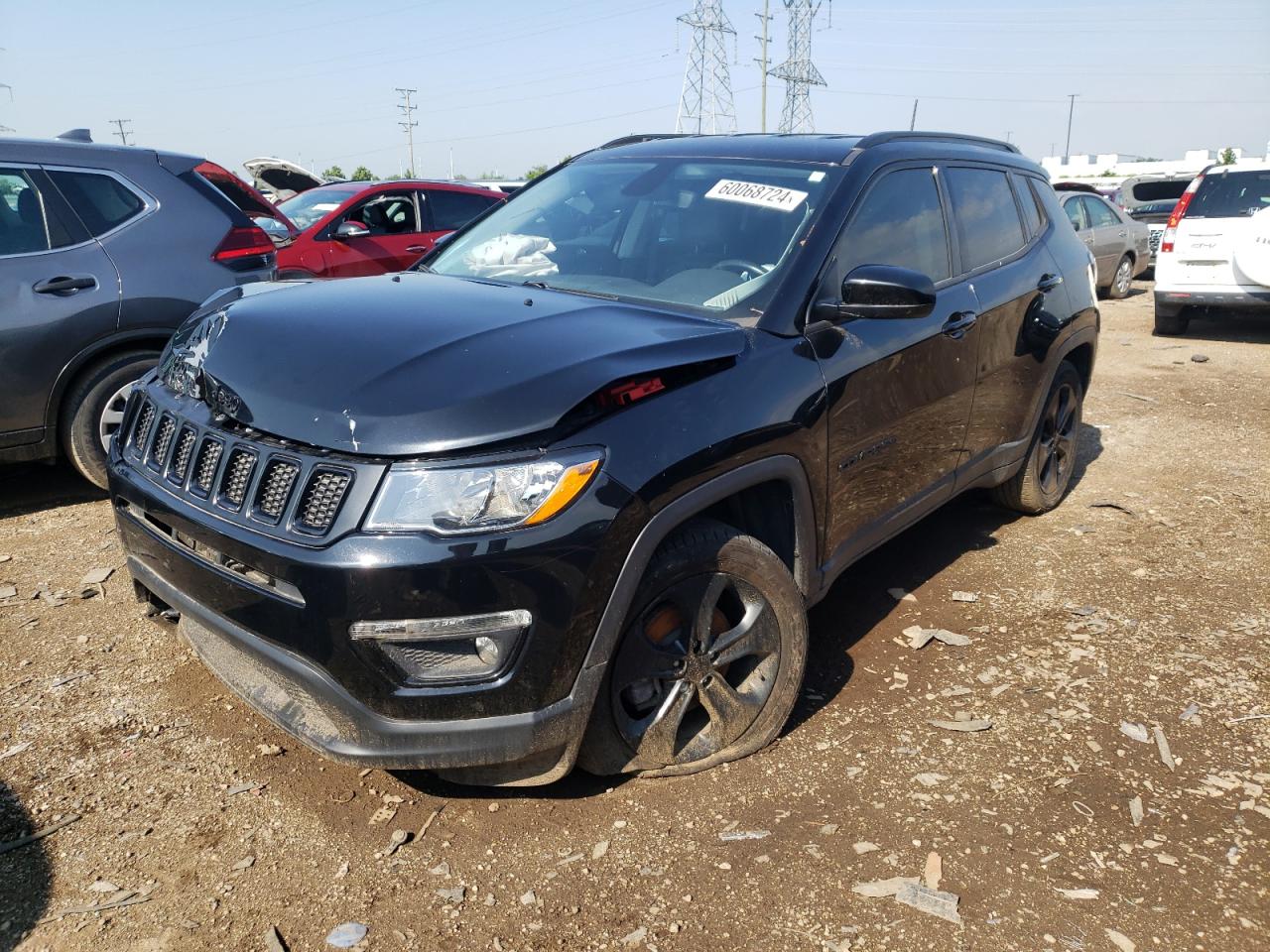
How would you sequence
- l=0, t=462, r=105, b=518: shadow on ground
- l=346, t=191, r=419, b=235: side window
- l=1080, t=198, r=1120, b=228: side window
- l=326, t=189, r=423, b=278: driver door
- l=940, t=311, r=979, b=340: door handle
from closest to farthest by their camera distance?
l=940, t=311, r=979, b=340: door handle
l=0, t=462, r=105, b=518: shadow on ground
l=326, t=189, r=423, b=278: driver door
l=346, t=191, r=419, b=235: side window
l=1080, t=198, r=1120, b=228: side window

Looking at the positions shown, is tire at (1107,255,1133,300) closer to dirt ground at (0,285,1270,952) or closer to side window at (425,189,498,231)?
side window at (425,189,498,231)

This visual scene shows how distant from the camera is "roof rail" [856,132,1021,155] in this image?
3.53 m

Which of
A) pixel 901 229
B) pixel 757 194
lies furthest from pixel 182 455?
pixel 901 229

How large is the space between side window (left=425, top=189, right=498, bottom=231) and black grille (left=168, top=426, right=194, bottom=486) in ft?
23.8

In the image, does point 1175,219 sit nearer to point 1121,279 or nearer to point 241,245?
point 1121,279

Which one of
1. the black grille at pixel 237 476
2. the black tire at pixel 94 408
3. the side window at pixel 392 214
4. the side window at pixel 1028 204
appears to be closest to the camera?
the black grille at pixel 237 476

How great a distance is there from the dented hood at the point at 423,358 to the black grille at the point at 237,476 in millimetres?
87

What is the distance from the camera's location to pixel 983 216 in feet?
13.6

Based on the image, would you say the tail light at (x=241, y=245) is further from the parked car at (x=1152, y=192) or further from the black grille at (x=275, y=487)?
the parked car at (x=1152, y=192)

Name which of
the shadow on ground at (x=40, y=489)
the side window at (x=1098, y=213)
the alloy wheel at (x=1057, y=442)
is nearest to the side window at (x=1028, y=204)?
the alloy wheel at (x=1057, y=442)

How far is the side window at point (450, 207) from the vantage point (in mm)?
9578

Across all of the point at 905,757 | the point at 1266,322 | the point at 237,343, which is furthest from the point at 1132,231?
the point at 237,343

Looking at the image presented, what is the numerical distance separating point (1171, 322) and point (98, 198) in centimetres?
1038

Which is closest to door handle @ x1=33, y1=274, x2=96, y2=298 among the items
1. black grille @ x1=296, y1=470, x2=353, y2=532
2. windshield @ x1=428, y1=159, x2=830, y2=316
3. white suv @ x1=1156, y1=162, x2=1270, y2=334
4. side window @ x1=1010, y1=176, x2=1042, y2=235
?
windshield @ x1=428, y1=159, x2=830, y2=316
